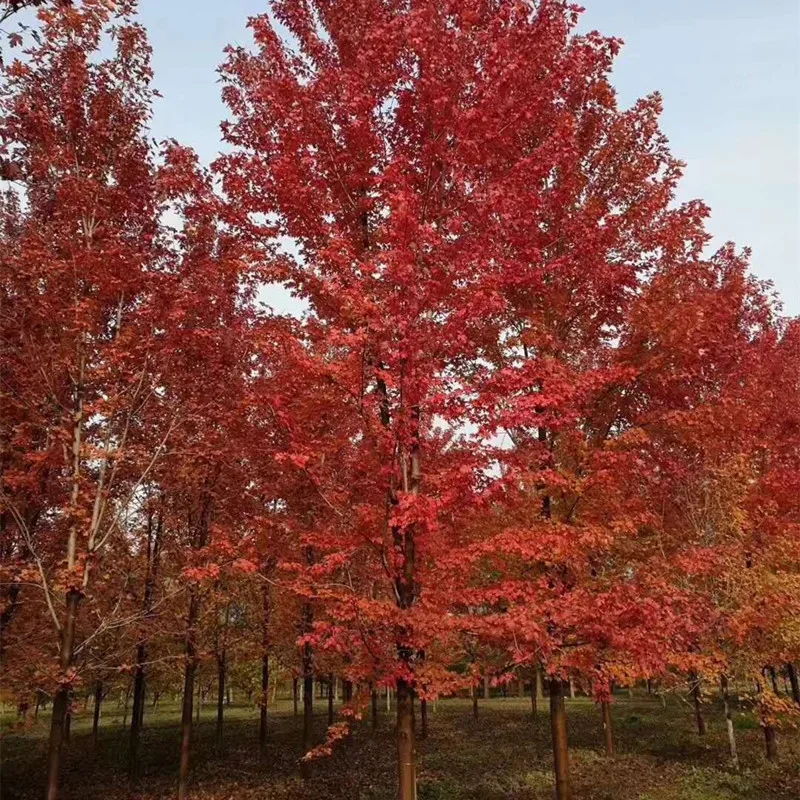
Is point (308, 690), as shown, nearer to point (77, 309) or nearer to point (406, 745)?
point (406, 745)

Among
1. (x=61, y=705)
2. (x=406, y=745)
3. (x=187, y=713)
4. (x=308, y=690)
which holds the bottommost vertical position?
(x=187, y=713)

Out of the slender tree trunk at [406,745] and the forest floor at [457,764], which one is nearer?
the slender tree trunk at [406,745]

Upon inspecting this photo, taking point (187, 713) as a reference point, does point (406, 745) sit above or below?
above

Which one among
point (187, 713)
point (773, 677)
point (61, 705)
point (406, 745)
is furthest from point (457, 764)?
point (61, 705)

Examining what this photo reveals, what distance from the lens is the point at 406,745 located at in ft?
22.8

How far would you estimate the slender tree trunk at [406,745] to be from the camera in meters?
6.79

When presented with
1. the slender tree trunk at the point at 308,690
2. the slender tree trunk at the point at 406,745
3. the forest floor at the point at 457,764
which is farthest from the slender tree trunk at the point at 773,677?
the slender tree trunk at the point at 308,690

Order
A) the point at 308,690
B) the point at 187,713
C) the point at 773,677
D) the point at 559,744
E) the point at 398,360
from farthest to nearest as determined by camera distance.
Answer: the point at 773,677
the point at 308,690
the point at 187,713
the point at 559,744
the point at 398,360

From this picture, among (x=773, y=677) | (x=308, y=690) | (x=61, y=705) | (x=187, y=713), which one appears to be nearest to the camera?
(x=61, y=705)

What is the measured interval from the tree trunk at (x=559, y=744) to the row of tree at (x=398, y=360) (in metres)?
0.07

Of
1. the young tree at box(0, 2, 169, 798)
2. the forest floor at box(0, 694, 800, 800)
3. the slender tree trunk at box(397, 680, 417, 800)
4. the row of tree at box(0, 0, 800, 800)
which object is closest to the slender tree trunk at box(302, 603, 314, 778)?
the forest floor at box(0, 694, 800, 800)

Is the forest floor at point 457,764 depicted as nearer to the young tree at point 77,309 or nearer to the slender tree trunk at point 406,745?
the young tree at point 77,309

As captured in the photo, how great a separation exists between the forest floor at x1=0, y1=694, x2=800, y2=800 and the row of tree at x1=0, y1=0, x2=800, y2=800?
13.2ft

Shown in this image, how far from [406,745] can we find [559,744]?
332cm
